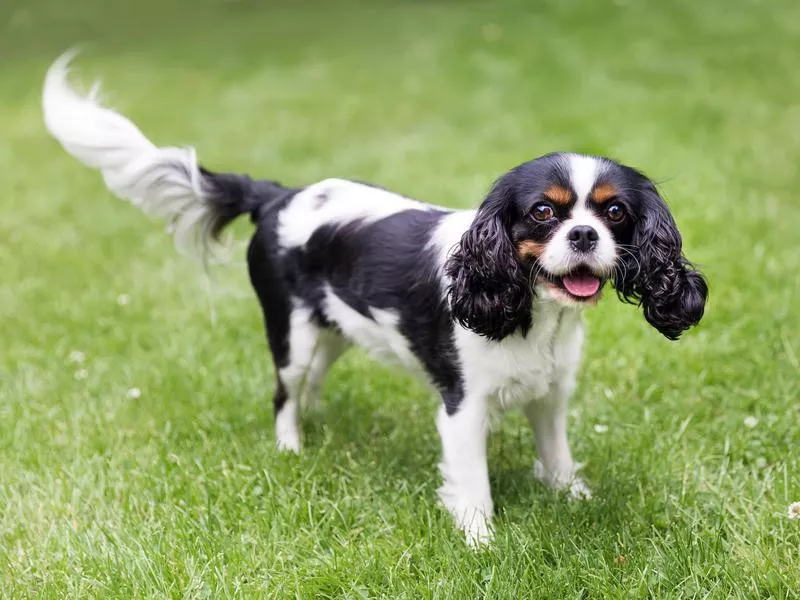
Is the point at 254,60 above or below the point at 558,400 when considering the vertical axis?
below

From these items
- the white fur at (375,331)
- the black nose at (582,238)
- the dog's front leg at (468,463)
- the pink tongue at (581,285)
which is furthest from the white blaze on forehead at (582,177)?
the white fur at (375,331)

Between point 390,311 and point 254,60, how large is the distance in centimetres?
956

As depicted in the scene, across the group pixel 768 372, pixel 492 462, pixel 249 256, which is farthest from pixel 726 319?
pixel 249 256

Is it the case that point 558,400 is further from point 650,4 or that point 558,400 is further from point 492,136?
point 650,4

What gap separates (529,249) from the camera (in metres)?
2.68

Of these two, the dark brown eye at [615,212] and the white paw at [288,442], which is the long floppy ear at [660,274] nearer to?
the dark brown eye at [615,212]

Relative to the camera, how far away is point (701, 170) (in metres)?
6.14

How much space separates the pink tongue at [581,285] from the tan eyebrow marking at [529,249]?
0.35 ft

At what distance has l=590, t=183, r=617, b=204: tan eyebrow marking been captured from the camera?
2.56m

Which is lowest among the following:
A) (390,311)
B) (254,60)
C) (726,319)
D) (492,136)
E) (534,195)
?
(254,60)

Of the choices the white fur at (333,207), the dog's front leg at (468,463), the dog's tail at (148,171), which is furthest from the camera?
the dog's tail at (148,171)

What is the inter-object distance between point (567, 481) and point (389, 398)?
3.33ft

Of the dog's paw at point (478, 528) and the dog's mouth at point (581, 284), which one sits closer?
the dog's mouth at point (581, 284)

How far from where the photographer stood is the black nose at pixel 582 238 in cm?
249
